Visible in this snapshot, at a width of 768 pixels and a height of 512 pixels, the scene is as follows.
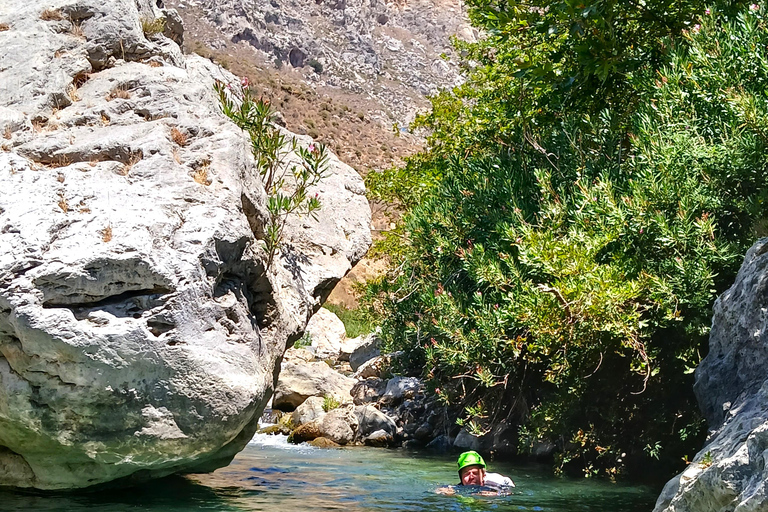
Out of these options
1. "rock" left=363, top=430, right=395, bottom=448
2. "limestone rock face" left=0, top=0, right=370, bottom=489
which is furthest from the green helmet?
"rock" left=363, top=430, right=395, bottom=448

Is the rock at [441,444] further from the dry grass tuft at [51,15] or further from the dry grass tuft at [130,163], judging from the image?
the dry grass tuft at [51,15]

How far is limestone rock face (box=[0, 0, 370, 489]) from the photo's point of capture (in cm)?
668

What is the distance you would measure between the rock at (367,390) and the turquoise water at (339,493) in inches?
151

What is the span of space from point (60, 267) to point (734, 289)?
5.49 m

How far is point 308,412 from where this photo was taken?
16.0m

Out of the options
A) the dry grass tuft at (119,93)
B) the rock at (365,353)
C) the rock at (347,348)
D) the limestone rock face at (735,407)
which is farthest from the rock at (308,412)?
the limestone rock face at (735,407)

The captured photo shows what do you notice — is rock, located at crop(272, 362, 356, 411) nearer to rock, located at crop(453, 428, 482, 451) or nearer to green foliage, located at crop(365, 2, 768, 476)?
rock, located at crop(453, 428, 482, 451)

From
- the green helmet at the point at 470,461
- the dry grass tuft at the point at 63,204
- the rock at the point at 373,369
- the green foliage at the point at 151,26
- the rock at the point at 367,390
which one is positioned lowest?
the green helmet at the point at 470,461

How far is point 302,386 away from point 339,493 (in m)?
8.58

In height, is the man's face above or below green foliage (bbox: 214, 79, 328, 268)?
below

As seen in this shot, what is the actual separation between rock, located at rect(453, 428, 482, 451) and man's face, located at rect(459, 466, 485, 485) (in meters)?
3.58

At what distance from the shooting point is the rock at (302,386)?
17766 millimetres

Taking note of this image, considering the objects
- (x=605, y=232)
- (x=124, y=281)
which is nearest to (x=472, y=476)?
(x=605, y=232)

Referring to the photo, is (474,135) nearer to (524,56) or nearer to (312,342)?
(524,56)
